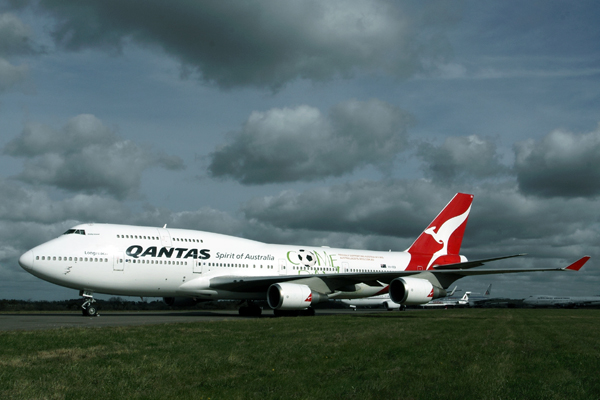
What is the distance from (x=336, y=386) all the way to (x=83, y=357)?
190 inches

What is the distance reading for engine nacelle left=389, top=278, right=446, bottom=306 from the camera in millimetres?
24516

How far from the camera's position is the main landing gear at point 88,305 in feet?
75.4

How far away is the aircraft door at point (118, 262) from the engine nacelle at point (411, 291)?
13150 mm

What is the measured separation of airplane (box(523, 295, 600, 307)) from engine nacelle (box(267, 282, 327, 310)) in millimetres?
81073

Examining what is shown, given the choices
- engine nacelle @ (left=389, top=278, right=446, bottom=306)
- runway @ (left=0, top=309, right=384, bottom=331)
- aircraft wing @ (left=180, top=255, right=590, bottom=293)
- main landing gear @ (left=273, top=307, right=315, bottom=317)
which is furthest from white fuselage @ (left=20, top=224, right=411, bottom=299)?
engine nacelle @ (left=389, top=278, right=446, bottom=306)

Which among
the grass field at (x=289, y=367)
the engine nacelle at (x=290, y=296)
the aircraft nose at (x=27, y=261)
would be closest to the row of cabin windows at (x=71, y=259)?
the aircraft nose at (x=27, y=261)

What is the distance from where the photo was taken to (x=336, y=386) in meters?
6.60

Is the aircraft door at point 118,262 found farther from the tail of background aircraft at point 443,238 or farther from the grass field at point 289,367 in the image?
the tail of background aircraft at point 443,238

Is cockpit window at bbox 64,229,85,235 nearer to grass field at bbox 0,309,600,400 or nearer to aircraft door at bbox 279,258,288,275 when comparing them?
aircraft door at bbox 279,258,288,275

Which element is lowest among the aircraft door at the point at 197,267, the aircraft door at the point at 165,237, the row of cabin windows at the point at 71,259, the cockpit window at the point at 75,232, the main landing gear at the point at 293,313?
the main landing gear at the point at 293,313

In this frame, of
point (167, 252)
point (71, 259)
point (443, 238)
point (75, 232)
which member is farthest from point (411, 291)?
point (75, 232)

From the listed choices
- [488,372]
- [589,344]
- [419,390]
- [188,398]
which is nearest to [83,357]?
[188,398]

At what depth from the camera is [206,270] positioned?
25719 millimetres

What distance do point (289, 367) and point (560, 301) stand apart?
97.0 meters
